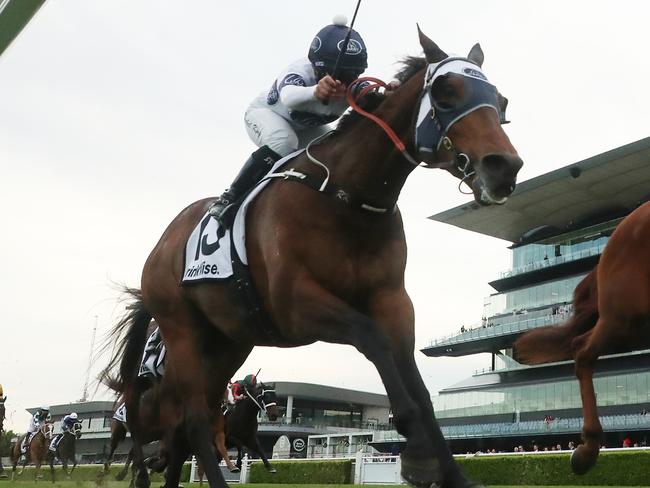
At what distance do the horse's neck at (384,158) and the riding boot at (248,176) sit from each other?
2.76 feet

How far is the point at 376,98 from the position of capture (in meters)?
4.22

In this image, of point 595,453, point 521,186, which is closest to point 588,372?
point 595,453

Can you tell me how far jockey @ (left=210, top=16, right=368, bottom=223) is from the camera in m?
4.48

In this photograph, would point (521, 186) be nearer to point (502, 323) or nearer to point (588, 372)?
point (502, 323)

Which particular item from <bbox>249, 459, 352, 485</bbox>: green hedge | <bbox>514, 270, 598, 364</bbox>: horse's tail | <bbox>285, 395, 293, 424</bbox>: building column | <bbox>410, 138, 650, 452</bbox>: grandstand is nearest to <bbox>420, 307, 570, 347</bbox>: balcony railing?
<bbox>410, 138, 650, 452</bbox>: grandstand

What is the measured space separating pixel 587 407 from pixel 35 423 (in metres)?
22.9

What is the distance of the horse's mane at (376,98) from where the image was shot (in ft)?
13.4

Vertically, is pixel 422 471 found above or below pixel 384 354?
below

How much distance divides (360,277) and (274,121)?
1494 millimetres

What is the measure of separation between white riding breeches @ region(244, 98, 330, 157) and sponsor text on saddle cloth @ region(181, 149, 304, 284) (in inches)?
8.2

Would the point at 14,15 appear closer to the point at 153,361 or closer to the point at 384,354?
the point at 384,354

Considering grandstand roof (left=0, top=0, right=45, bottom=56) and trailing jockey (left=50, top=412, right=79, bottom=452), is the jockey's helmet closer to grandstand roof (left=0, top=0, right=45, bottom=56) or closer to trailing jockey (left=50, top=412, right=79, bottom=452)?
grandstand roof (left=0, top=0, right=45, bottom=56)

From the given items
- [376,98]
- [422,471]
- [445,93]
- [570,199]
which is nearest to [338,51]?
[376,98]

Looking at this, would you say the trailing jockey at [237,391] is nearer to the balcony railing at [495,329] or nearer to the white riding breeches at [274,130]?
the white riding breeches at [274,130]
